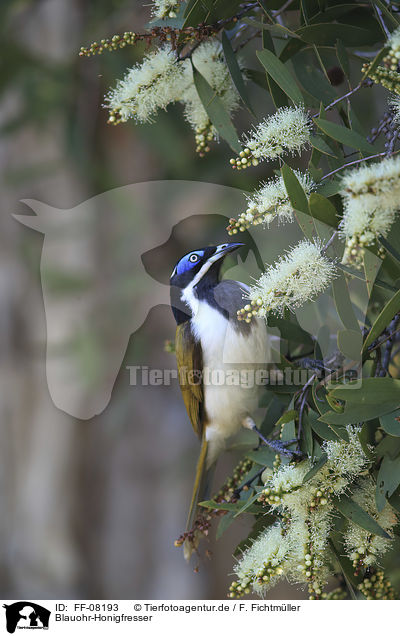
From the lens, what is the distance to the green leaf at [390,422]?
0.39 m

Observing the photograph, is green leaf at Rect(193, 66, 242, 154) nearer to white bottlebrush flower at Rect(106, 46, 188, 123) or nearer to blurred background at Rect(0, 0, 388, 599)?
white bottlebrush flower at Rect(106, 46, 188, 123)

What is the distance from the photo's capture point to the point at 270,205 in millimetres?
372

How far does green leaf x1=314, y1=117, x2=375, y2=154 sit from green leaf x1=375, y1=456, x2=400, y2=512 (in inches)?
8.2

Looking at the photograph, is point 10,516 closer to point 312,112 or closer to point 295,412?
point 295,412

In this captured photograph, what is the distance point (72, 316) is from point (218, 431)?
589mm

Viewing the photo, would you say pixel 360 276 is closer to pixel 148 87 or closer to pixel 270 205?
pixel 270 205

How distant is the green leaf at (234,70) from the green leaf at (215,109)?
0.07 feet

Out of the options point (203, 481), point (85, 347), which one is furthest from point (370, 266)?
point (85, 347)

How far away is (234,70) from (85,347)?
2.34ft

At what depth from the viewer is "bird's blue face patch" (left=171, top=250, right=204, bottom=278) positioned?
0.54 meters

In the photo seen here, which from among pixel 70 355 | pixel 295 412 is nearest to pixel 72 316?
pixel 70 355

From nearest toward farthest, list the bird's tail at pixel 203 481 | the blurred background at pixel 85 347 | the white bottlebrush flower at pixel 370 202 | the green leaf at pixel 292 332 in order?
the white bottlebrush flower at pixel 370 202 < the green leaf at pixel 292 332 < the bird's tail at pixel 203 481 < the blurred background at pixel 85 347

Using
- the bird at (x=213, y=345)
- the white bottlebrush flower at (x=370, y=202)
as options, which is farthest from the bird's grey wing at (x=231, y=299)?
the white bottlebrush flower at (x=370, y=202)

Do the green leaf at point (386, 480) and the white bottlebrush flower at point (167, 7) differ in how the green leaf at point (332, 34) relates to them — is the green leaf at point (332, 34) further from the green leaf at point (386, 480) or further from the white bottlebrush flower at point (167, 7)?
the green leaf at point (386, 480)
